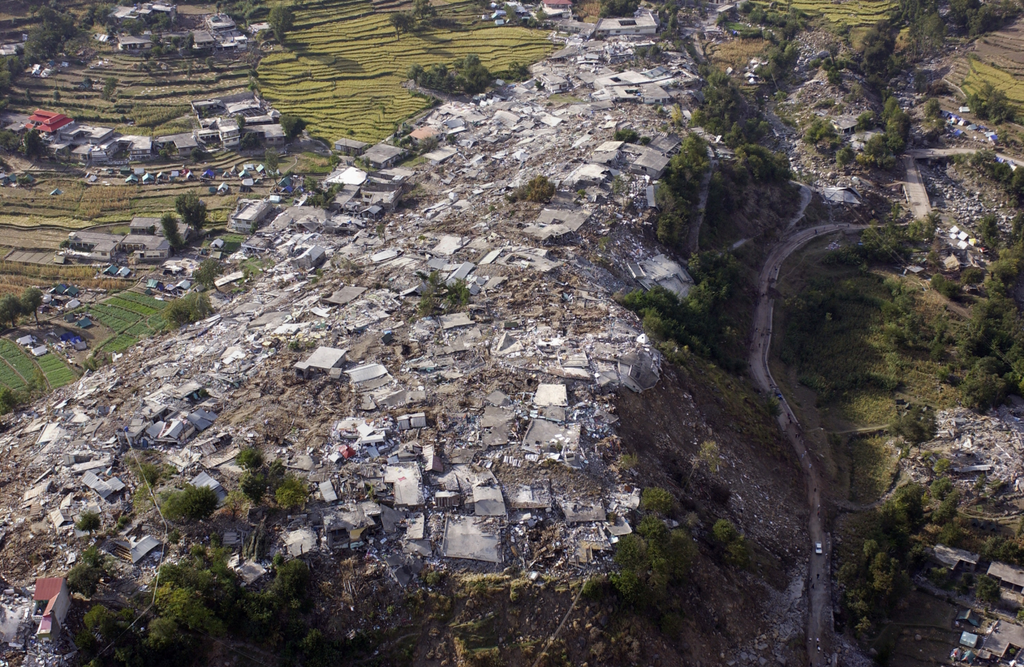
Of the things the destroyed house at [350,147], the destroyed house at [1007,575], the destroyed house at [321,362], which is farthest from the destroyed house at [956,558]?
the destroyed house at [350,147]

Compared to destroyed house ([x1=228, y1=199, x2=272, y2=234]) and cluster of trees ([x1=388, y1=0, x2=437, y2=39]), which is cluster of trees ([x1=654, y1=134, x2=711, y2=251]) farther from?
cluster of trees ([x1=388, y1=0, x2=437, y2=39])

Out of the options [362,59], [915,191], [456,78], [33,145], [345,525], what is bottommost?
[345,525]

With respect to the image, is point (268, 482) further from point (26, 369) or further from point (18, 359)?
point (18, 359)

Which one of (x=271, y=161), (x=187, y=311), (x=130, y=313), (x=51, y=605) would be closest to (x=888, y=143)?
(x=271, y=161)

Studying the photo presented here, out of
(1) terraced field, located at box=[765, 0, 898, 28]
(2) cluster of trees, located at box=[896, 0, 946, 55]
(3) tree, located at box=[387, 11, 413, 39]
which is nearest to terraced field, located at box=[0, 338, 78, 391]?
(3) tree, located at box=[387, 11, 413, 39]

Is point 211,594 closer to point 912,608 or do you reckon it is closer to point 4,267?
point 912,608

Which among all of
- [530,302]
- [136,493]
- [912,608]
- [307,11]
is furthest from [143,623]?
[307,11]
